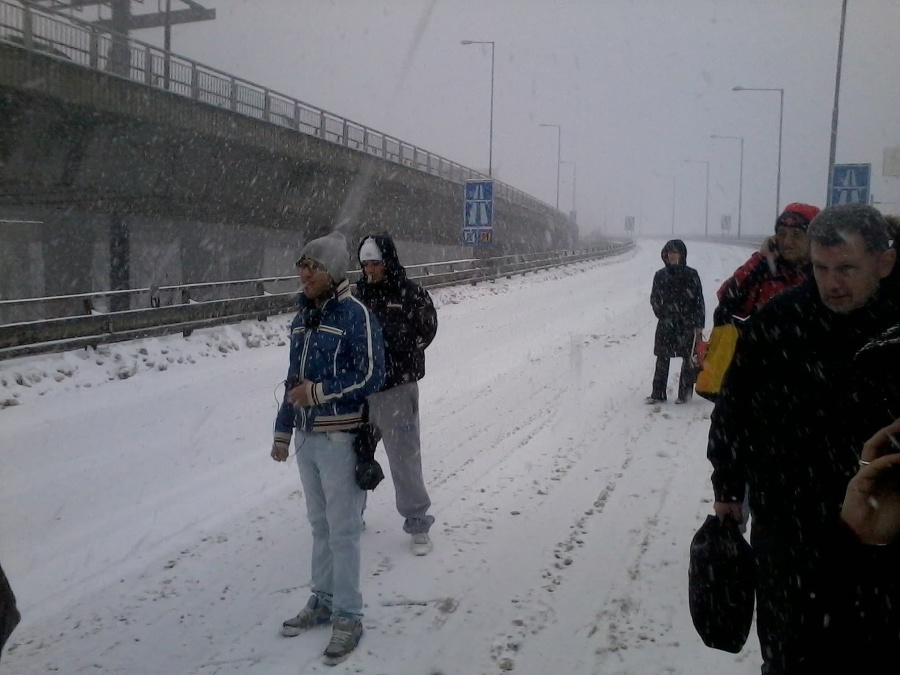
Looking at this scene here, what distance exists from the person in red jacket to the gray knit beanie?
2.22 m

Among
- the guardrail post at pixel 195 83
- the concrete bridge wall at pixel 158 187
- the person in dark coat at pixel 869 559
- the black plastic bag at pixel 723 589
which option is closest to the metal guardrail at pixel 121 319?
the concrete bridge wall at pixel 158 187

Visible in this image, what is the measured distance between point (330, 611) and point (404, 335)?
1.82 meters

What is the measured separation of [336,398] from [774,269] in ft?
8.48

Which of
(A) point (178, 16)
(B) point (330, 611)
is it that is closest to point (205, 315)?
(B) point (330, 611)

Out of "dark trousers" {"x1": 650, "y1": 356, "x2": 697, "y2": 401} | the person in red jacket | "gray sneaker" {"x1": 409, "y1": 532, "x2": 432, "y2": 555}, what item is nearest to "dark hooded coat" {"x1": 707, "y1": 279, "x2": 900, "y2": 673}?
the person in red jacket

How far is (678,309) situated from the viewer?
991 centimetres

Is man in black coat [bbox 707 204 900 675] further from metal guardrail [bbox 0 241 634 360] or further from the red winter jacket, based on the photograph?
metal guardrail [bbox 0 241 634 360]

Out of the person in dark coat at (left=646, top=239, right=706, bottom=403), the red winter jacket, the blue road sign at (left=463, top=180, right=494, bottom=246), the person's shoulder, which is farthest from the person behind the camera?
the blue road sign at (left=463, top=180, right=494, bottom=246)

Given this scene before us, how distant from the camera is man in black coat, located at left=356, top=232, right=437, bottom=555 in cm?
536

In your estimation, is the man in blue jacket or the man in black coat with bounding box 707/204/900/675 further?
the man in blue jacket

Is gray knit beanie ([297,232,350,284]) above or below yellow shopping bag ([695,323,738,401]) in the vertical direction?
above

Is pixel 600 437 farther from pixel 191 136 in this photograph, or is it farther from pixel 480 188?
pixel 480 188

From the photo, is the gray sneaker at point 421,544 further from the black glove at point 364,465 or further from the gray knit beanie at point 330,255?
the gray knit beanie at point 330,255

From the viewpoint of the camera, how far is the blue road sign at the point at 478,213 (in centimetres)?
2491
